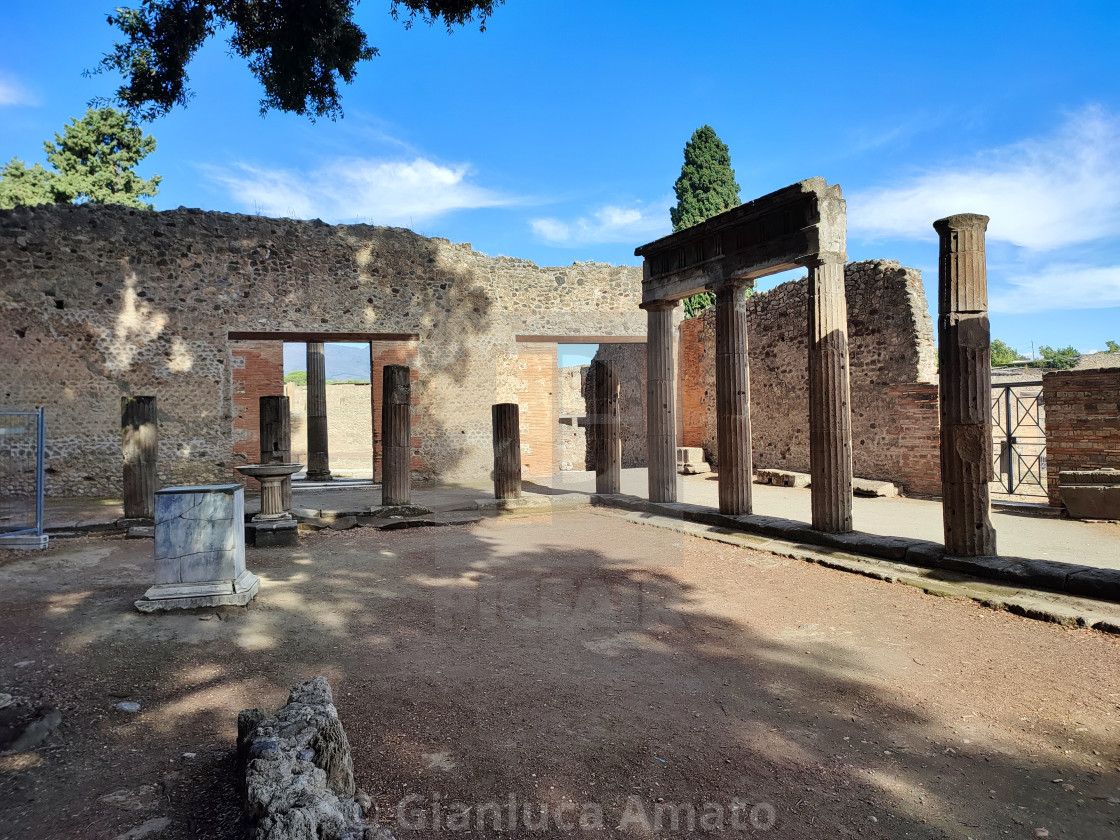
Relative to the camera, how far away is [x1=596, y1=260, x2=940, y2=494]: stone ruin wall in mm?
11383

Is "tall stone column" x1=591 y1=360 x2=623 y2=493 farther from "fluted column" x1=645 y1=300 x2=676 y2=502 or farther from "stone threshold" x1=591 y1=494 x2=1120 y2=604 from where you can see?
"stone threshold" x1=591 y1=494 x2=1120 y2=604

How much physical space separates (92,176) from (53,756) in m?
25.3

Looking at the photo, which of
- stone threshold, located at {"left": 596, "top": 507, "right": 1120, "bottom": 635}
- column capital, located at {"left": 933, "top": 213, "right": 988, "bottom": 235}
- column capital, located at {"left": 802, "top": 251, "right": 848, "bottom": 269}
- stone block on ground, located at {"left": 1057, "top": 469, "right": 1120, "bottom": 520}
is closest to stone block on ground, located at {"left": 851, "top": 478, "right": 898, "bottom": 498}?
stone block on ground, located at {"left": 1057, "top": 469, "right": 1120, "bottom": 520}

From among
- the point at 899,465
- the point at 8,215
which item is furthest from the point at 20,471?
the point at 899,465

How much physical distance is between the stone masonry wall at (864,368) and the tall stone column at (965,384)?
15.8 ft

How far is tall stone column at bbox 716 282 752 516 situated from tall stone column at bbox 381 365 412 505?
4.63 m

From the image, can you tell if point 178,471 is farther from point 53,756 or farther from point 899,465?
point 899,465

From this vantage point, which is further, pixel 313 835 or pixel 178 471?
pixel 178 471

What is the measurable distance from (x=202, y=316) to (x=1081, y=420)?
14257mm

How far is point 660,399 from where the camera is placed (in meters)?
10.0

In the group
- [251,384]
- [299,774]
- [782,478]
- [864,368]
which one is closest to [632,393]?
[782,478]

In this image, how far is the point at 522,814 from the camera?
8.14 ft

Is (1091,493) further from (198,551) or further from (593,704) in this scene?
(198,551)

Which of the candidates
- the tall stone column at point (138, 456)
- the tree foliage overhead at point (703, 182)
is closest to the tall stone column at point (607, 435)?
the tall stone column at point (138, 456)
